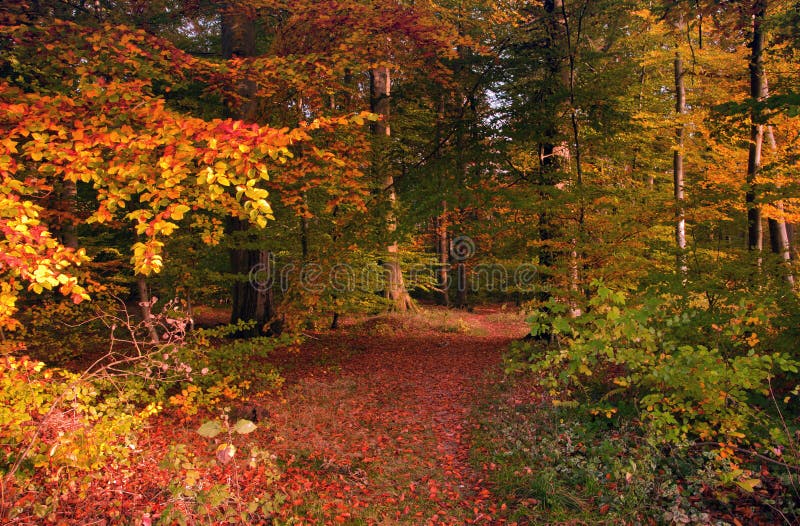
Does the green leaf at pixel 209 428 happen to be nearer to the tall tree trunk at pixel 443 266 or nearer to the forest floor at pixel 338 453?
the forest floor at pixel 338 453

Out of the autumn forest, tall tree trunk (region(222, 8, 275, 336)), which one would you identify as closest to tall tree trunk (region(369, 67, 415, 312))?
the autumn forest

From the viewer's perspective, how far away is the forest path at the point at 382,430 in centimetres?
490

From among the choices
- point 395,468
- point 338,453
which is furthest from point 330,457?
point 395,468

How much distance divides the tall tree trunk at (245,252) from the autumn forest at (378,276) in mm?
68

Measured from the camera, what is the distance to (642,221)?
7992mm

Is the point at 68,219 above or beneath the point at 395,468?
above

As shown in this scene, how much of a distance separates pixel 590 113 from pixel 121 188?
8241 millimetres

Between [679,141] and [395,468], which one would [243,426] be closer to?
[395,468]

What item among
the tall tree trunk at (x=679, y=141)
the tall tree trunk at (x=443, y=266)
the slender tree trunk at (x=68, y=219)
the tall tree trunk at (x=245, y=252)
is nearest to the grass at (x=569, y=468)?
the tall tree trunk at (x=245, y=252)

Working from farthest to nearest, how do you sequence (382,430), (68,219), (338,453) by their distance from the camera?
(68,219) → (382,430) → (338,453)

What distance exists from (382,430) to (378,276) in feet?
24.8

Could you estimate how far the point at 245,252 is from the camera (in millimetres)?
11445

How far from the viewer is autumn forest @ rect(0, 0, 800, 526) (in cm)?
373

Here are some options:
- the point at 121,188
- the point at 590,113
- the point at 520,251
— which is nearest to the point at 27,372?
the point at 121,188
